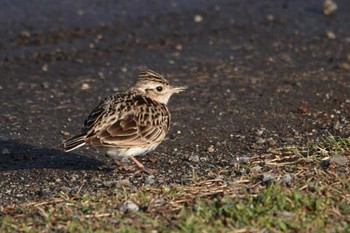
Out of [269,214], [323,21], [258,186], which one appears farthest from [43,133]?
[323,21]

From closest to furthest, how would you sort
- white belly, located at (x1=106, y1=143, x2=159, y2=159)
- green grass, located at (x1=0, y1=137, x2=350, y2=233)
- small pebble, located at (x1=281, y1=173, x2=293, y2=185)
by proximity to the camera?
green grass, located at (x1=0, y1=137, x2=350, y2=233)
small pebble, located at (x1=281, y1=173, x2=293, y2=185)
white belly, located at (x1=106, y1=143, x2=159, y2=159)

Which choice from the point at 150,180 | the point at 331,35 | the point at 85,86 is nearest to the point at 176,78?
the point at 85,86

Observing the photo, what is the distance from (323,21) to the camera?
51.4 feet

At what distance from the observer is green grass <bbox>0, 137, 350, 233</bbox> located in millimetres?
6832

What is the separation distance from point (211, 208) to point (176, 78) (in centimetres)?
592

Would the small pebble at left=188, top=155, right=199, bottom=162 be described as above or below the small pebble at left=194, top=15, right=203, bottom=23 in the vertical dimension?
above

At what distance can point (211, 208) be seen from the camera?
7.14 meters

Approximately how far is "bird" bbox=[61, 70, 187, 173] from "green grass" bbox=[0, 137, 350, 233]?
0.81 m

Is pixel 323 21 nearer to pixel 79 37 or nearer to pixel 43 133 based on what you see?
pixel 79 37

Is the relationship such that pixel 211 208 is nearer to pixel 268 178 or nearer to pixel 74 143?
pixel 268 178

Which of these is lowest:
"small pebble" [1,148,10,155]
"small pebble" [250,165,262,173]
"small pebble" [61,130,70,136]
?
"small pebble" [61,130,70,136]

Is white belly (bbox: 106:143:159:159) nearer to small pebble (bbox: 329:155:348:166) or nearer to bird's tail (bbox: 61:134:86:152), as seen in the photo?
bird's tail (bbox: 61:134:86:152)

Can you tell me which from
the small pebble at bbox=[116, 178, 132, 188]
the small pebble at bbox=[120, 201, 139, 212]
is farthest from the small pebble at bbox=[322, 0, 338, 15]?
the small pebble at bbox=[120, 201, 139, 212]

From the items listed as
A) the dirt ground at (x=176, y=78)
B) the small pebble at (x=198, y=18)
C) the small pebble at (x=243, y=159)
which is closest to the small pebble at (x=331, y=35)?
the dirt ground at (x=176, y=78)
